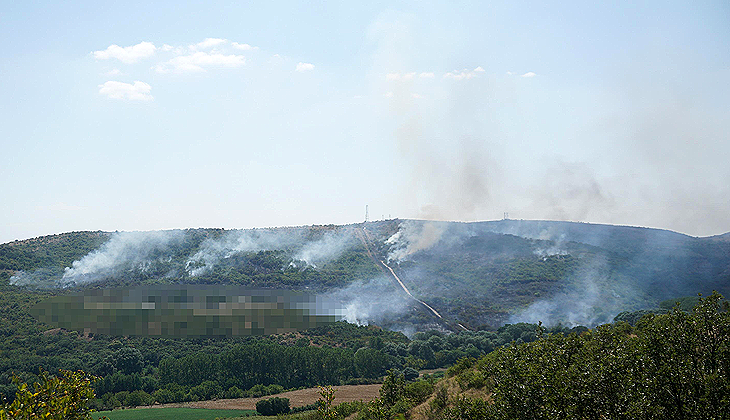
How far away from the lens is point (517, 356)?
24.2 m

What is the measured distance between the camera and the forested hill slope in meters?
107

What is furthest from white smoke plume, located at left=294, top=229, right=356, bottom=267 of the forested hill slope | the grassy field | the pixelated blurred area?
the grassy field

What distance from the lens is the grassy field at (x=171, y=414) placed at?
49.8 meters

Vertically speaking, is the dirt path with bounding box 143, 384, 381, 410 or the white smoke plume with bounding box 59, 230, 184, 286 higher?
the white smoke plume with bounding box 59, 230, 184, 286

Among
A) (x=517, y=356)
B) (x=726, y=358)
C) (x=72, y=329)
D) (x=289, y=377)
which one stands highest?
(x=726, y=358)

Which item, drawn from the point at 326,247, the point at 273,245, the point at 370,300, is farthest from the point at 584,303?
the point at 273,245

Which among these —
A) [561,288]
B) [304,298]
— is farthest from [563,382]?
[561,288]

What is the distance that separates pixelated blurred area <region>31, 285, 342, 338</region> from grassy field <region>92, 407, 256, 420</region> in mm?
21110

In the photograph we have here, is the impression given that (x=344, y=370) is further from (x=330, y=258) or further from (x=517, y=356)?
(x=330, y=258)

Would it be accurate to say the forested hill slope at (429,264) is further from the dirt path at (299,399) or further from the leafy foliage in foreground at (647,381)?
the leafy foliage in foreground at (647,381)

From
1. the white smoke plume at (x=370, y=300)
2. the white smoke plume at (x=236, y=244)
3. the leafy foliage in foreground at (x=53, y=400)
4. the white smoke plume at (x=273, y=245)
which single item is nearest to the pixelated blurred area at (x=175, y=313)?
the white smoke plume at (x=370, y=300)

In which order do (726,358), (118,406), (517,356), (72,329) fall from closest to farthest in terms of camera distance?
(726,358)
(517,356)
(118,406)
(72,329)

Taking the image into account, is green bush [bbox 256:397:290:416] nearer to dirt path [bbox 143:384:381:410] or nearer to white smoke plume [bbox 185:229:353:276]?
dirt path [bbox 143:384:381:410]

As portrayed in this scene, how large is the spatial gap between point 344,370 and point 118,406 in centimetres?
2793
